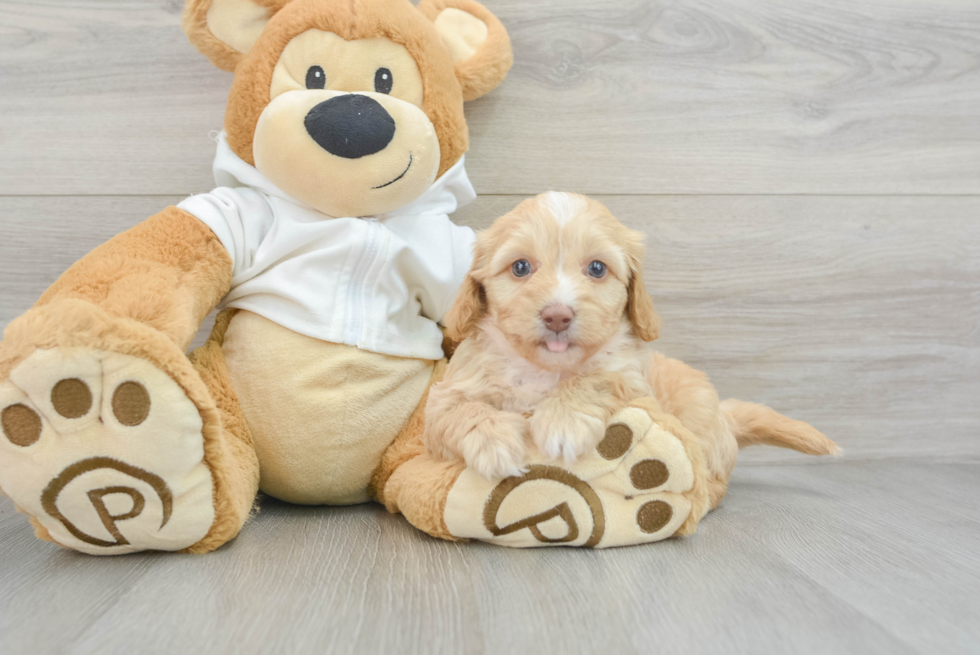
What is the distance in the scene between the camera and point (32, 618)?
2.68ft

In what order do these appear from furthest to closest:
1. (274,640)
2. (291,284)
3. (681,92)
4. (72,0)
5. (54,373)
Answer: (681,92) < (72,0) < (291,284) < (54,373) < (274,640)

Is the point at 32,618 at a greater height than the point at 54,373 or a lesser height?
lesser

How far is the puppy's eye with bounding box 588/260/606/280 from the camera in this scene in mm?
1035

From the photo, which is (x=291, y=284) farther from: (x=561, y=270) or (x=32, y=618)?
(x=32, y=618)

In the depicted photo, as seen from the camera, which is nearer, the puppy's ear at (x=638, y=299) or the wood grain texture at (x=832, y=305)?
the puppy's ear at (x=638, y=299)

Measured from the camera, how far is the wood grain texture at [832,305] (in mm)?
1584

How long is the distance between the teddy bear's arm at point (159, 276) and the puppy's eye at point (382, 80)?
40 centimetres

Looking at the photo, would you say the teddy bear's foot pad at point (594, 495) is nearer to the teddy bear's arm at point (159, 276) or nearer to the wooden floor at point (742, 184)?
the wooden floor at point (742, 184)

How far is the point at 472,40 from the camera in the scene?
1.35 m

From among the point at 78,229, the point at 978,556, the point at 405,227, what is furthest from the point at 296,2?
the point at 978,556

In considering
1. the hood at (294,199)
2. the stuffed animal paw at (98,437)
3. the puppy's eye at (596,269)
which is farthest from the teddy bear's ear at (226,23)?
the puppy's eye at (596,269)

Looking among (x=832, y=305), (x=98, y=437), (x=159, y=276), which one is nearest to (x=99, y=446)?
(x=98, y=437)

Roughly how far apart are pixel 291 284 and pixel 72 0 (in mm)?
877

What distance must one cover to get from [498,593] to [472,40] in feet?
3.46
